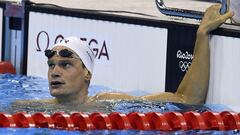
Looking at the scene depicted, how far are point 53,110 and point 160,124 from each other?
0.70 meters

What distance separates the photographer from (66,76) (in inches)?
188

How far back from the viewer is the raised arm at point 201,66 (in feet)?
16.9

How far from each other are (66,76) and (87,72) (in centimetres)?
24

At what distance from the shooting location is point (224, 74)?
5.21 meters

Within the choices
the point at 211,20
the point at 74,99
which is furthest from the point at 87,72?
the point at 211,20

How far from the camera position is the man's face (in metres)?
4.72

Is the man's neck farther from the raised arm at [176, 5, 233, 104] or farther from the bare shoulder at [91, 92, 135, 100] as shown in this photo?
the raised arm at [176, 5, 233, 104]

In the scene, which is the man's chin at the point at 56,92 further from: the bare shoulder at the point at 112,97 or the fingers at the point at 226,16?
the fingers at the point at 226,16

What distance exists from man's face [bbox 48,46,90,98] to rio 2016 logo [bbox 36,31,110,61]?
971 millimetres

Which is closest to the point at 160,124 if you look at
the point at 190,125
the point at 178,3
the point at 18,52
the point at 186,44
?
the point at 190,125

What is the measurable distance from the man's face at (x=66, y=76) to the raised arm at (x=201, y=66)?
25.1 inches

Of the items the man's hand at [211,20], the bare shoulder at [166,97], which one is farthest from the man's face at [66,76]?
the man's hand at [211,20]

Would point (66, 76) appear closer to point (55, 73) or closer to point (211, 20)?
point (55, 73)

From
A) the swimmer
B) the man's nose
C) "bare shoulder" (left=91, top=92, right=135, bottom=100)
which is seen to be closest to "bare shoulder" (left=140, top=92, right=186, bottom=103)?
the swimmer
